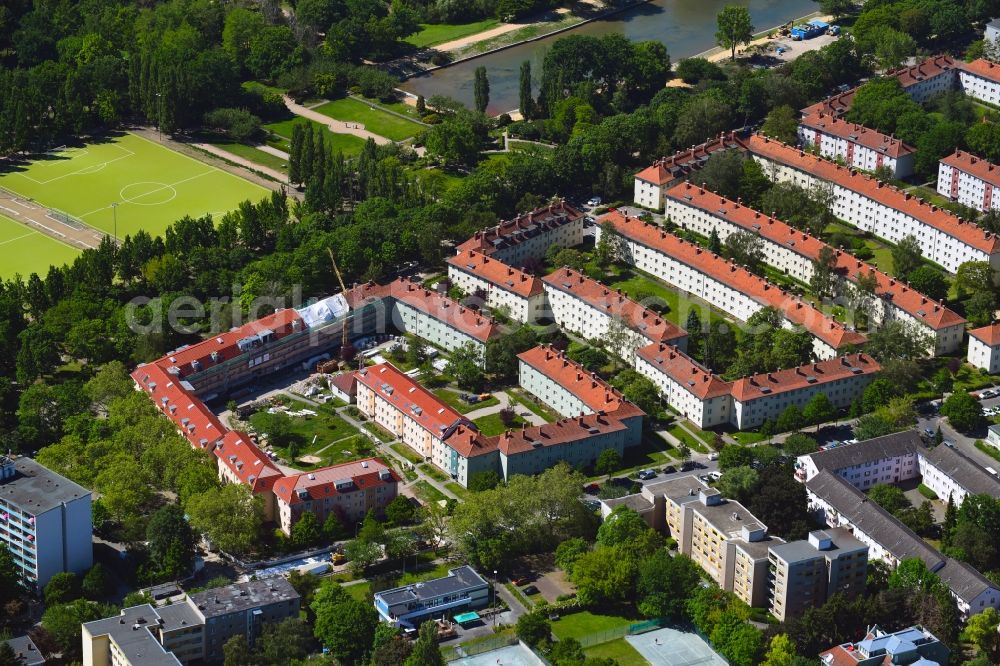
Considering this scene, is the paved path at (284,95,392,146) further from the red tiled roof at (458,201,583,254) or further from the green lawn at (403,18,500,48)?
the red tiled roof at (458,201,583,254)

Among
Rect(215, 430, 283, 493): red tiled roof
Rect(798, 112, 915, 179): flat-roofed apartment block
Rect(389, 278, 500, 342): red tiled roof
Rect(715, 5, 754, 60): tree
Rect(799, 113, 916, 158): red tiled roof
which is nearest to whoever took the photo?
Rect(215, 430, 283, 493): red tiled roof

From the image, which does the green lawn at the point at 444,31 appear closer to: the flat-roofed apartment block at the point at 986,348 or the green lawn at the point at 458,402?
the green lawn at the point at 458,402

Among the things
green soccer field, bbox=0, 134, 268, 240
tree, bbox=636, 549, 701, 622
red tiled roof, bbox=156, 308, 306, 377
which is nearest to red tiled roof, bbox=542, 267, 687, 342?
red tiled roof, bbox=156, 308, 306, 377

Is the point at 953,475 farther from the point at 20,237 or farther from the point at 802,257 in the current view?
the point at 20,237

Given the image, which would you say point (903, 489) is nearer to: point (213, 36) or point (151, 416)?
point (151, 416)

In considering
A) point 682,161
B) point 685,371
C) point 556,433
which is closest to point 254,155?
point 682,161

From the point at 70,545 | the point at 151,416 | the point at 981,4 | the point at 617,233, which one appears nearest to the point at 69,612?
the point at 70,545
